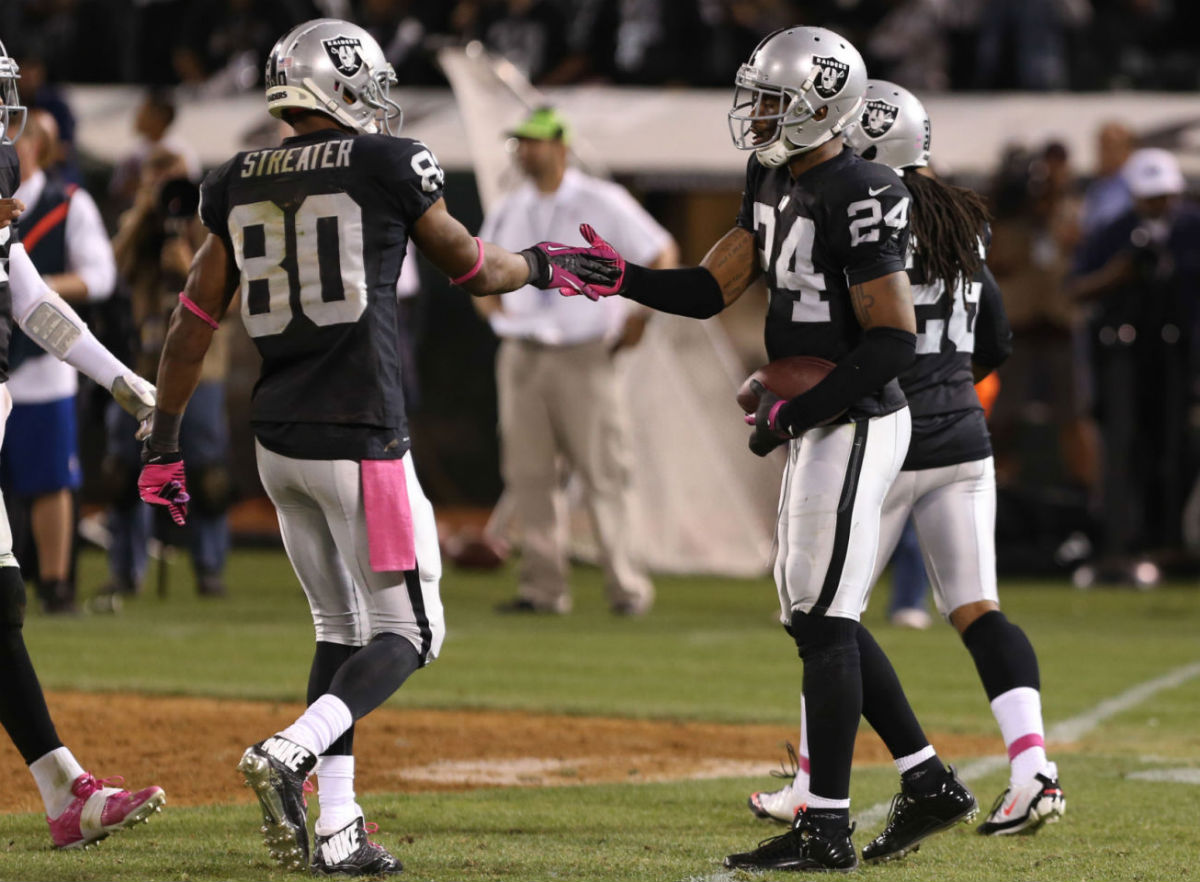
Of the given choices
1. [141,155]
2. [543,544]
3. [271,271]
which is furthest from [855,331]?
[141,155]

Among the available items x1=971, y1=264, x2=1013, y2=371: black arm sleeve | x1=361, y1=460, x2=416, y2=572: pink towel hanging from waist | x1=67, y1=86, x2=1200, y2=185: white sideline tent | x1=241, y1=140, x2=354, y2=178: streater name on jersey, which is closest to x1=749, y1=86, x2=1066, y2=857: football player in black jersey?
x1=971, y1=264, x2=1013, y2=371: black arm sleeve

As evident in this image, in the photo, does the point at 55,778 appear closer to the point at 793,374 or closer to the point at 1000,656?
the point at 793,374

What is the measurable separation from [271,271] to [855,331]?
1.52 meters

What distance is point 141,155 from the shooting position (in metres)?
13.6

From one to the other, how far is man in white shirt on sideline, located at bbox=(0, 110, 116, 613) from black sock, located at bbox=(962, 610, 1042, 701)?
5.16 m

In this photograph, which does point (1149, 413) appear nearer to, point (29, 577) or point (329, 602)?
point (29, 577)

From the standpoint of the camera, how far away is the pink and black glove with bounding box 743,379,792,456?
16.3 feet

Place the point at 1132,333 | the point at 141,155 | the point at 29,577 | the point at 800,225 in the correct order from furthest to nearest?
the point at 141,155, the point at 1132,333, the point at 29,577, the point at 800,225

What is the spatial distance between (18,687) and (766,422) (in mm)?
2054

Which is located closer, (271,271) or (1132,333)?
(271,271)

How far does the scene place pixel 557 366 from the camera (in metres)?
10.7

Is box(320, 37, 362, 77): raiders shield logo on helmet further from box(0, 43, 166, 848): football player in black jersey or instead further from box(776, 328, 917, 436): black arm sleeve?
box(776, 328, 917, 436): black arm sleeve

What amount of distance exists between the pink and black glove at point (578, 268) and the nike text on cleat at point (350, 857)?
1498 millimetres

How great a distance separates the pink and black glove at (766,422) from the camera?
497cm
